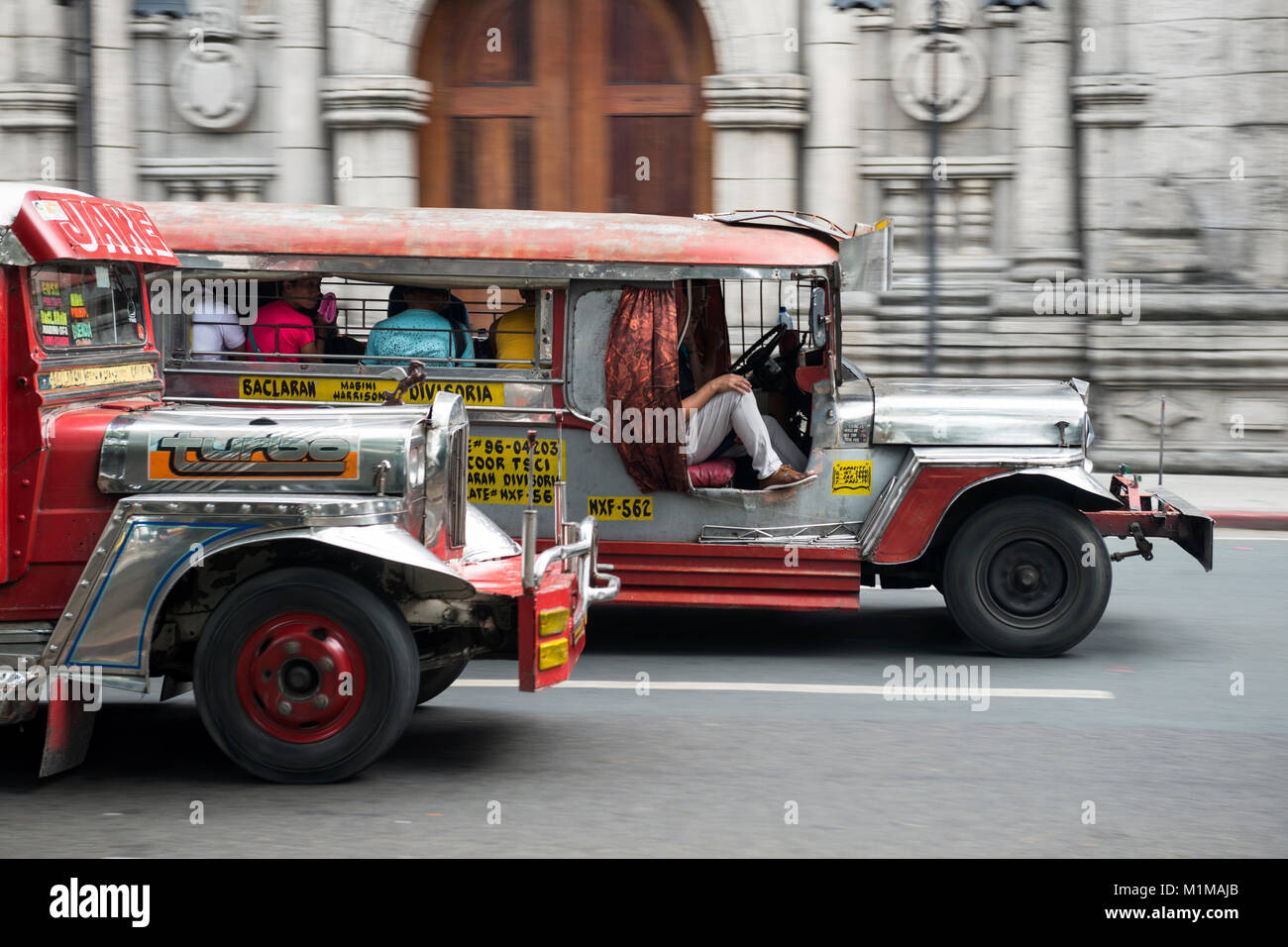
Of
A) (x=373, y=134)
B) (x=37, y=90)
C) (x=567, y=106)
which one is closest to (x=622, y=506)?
(x=373, y=134)

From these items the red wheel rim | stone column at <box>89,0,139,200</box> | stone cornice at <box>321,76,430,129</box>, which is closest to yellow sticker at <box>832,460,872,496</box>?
the red wheel rim

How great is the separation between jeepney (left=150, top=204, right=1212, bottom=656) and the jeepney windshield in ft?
4.83

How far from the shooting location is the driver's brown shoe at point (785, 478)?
25.2ft

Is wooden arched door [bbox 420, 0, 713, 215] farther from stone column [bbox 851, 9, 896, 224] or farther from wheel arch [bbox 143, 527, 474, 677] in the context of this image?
wheel arch [bbox 143, 527, 474, 677]

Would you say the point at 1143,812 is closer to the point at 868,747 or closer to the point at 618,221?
the point at 868,747

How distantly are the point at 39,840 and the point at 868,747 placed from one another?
9.90 ft

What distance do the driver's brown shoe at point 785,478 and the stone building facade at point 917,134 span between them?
24.3 ft

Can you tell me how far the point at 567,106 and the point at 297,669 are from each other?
11.3m

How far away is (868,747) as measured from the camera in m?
5.86

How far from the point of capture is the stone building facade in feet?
48.1

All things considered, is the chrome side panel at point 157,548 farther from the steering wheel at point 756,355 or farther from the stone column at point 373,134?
the stone column at point 373,134

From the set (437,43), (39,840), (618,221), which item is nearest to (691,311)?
(618,221)

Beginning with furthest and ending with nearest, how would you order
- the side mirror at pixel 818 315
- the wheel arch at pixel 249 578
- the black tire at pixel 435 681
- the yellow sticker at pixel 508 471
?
the side mirror at pixel 818 315 < the yellow sticker at pixel 508 471 < the black tire at pixel 435 681 < the wheel arch at pixel 249 578

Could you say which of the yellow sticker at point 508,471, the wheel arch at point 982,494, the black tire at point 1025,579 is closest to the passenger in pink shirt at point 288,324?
the yellow sticker at point 508,471
